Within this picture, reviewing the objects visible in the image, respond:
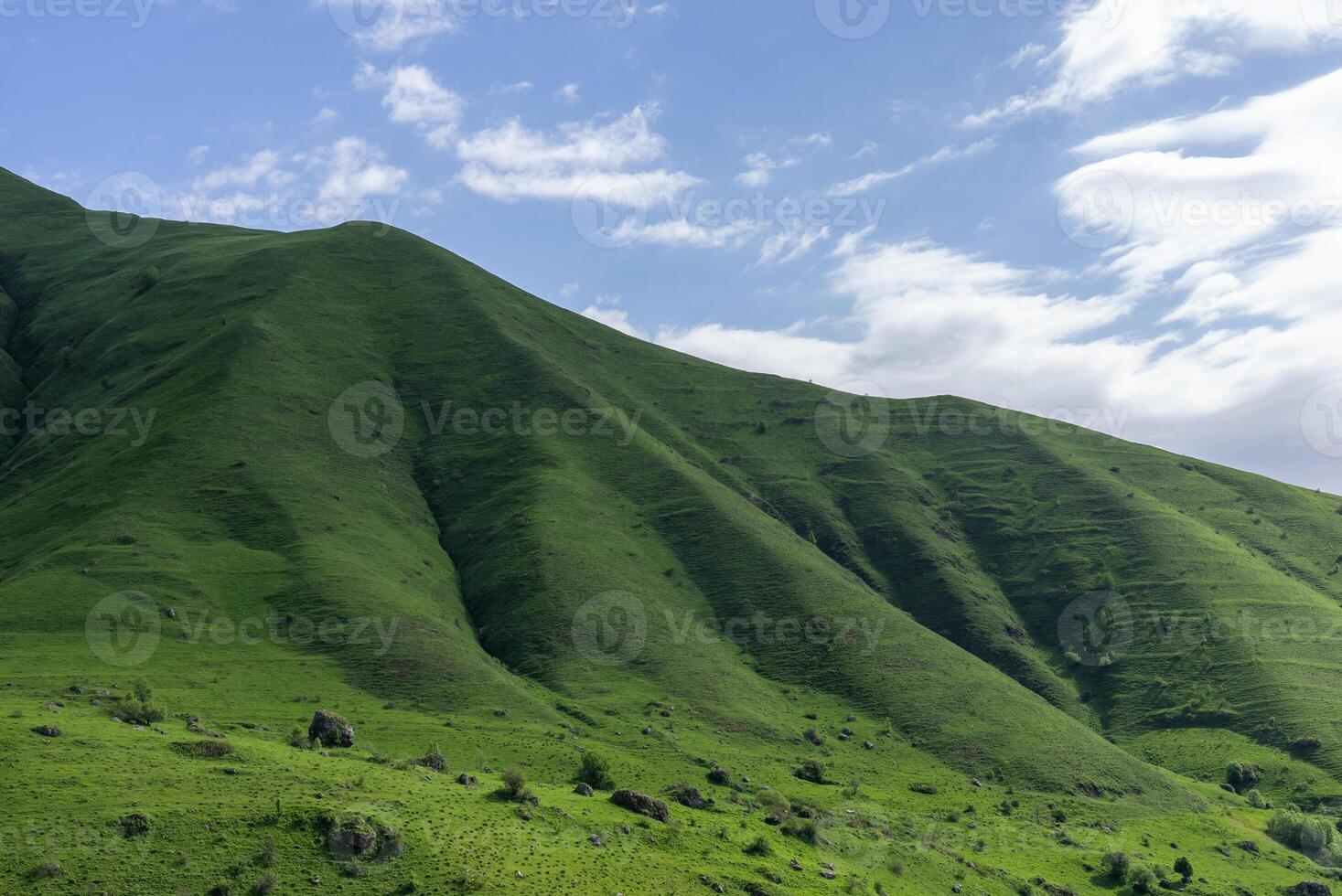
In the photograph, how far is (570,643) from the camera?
12000 centimetres

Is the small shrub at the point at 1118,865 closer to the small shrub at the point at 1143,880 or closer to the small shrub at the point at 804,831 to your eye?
the small shrub at the point at 1143,880

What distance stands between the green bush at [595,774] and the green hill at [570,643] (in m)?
2.21

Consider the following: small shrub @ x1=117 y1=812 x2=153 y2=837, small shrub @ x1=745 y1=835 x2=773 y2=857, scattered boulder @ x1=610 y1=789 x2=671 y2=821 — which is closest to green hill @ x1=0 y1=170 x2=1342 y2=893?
small shrub @ x1=117 y1=812 x2=153 y2=837

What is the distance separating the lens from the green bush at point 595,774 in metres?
82.8

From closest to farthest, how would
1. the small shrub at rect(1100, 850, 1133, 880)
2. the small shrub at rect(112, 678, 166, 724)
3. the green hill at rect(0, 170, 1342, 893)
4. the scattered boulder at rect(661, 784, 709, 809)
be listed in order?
the green hill at rect(0, 170, 1342, 893) → the small shrub at rect(112, 678, 166, 724) → the scattered boulder at rect(661, 784, 709, 809) → the small shrub at rect(1100, 850, 1133, 880)

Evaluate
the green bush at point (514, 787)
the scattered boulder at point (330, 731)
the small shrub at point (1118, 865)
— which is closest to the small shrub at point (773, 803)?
the green bush at point (514, 787)

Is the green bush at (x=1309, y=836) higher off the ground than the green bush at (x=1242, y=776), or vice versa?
the green bush at (x=1242, y=776)

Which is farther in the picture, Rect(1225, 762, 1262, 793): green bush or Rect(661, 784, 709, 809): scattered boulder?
Rect(1225, 762, 1262, 793): green bush

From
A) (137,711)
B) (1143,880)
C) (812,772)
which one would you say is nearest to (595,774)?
(812,772)

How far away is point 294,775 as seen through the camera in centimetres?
6109

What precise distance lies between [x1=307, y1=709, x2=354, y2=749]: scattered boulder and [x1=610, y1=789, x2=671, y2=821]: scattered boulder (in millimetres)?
22522

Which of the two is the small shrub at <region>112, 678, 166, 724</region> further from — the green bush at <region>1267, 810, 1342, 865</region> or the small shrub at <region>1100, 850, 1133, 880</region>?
the green bush at <region>1267, 810, 1342, 865</region>

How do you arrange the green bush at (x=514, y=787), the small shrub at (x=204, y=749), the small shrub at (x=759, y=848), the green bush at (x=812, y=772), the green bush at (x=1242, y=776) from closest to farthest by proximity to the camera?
the small shrub at (x=204, y=749)
the green bush at (x=514, y=787)
the small shrub at (x=759, y=848)
the green bush at (x=812, y=772)
the green bush at (x=1242, y=776)

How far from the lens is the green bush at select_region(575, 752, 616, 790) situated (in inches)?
3260
